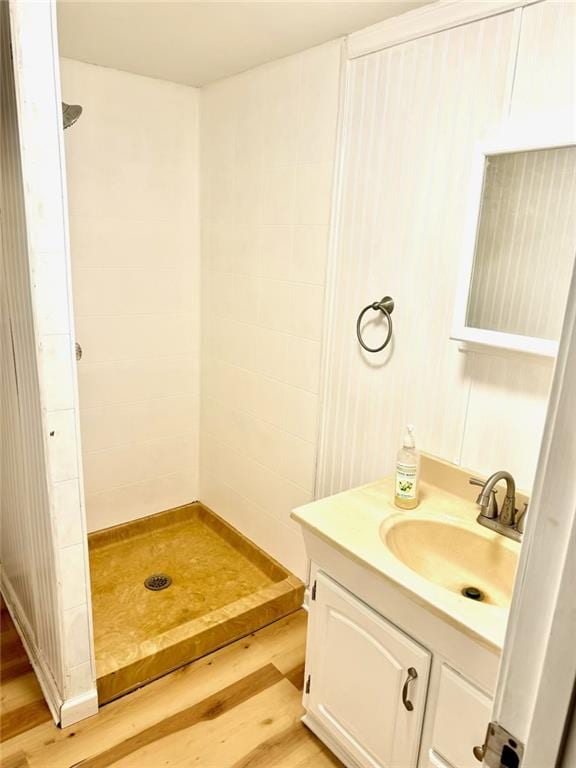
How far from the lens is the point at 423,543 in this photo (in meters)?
1.57

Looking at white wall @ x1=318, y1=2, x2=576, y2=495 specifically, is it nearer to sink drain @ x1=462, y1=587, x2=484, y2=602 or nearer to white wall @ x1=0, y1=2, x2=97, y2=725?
sink drain @ x1=462, y1=587, x2=484, y2=602

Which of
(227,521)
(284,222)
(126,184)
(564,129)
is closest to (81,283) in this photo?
(126,184)

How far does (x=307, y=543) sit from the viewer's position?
156 cm

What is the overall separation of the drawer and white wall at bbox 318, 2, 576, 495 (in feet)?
1.91

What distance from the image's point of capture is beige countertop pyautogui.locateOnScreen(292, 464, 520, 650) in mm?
1146

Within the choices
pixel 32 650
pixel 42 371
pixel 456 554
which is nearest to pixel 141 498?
pixel 32 650

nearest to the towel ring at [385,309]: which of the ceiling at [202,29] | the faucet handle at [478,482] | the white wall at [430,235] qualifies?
the white wall at [430,235]

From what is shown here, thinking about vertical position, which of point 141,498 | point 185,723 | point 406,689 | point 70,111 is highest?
point 70,111

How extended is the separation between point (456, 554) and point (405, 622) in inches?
12.6

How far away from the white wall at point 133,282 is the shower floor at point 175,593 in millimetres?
175

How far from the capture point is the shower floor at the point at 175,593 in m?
1.96

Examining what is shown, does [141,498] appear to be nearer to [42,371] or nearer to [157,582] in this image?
[157,582]

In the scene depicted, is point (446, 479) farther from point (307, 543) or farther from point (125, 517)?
point (125, 517)

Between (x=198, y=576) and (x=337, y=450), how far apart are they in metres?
1.01
